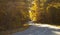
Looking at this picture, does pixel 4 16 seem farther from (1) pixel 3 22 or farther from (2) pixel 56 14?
(2) pixel 56 14

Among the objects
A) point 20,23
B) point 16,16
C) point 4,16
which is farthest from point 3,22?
point 20,23

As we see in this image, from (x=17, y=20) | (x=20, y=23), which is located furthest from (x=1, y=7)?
(x=20, y=23)

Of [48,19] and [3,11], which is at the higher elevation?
[3,11]

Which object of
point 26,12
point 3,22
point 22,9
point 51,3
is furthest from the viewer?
point 51,3

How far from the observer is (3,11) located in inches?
493

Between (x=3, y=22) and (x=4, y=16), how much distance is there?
1.59 feet

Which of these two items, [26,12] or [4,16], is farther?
[26,12]

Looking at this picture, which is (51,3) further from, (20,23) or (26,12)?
(20,23)

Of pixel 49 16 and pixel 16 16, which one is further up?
pixel 16 16

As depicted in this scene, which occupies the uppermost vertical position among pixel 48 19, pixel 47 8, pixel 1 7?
pixel 1 7

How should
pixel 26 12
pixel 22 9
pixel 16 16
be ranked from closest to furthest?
1. pixel 16 16
2. pixel 22 9
3. pixel 26 12

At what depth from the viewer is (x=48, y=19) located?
20.9 metres

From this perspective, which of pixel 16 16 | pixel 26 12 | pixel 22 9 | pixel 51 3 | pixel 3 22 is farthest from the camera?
pixel 51 3

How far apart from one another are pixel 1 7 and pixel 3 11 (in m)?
0.35
